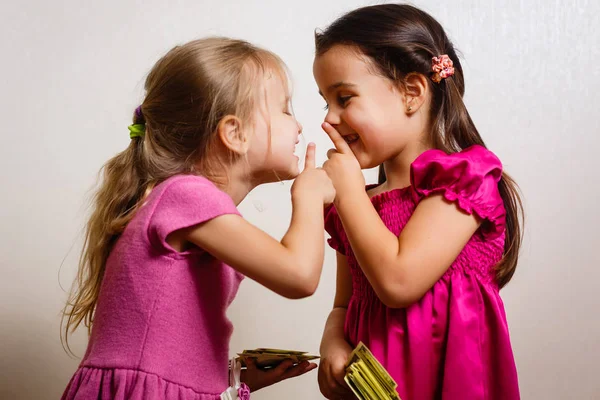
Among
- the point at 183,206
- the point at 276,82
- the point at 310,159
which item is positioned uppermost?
the point at 276,82

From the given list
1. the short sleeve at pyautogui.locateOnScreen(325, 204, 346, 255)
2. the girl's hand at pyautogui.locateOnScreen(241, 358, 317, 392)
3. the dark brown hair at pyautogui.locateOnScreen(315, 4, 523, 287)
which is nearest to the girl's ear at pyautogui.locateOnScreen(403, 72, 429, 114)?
the dark brown hair at pyautogui.locateOnScreen(315, 4, 523, 287)

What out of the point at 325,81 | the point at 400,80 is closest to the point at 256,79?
the point at 325,81

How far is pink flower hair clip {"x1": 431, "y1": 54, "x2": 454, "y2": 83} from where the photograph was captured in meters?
1.06

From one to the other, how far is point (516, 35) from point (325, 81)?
71cm

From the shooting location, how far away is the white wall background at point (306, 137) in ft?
4.73

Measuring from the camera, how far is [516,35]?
1.58 metres

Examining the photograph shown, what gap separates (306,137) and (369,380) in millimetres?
758

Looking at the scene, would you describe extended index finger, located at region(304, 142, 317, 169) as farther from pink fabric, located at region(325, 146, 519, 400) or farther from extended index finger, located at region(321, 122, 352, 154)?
pink fabric, located at region(325, 146, 519, 400)

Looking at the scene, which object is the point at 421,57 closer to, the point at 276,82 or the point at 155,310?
the point at 276,82

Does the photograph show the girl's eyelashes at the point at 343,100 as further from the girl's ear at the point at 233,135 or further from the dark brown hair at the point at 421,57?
the girl's ear at the point at 233,135

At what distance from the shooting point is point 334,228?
3.81 feet
